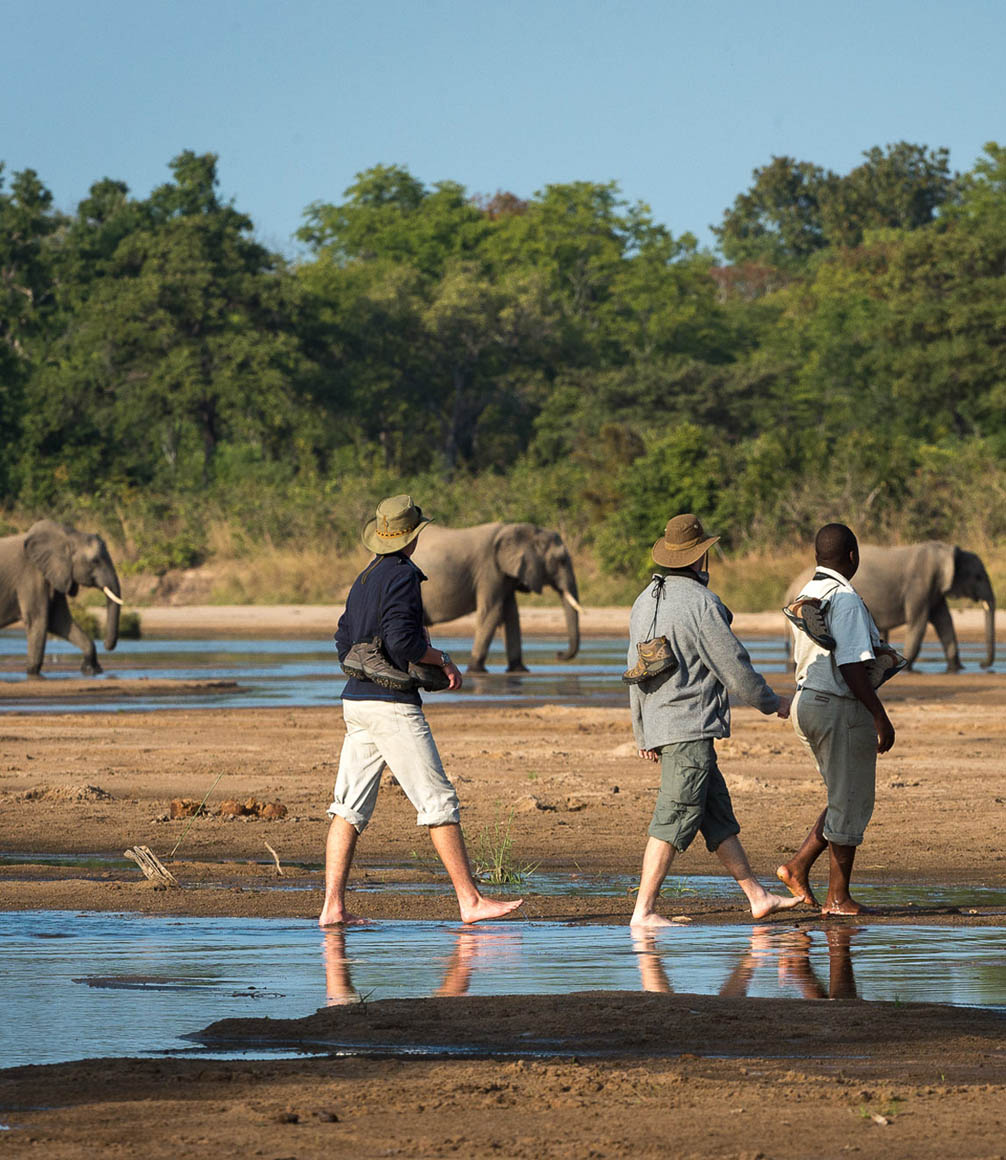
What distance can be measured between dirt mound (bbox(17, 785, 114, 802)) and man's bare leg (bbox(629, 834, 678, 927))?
5508mm

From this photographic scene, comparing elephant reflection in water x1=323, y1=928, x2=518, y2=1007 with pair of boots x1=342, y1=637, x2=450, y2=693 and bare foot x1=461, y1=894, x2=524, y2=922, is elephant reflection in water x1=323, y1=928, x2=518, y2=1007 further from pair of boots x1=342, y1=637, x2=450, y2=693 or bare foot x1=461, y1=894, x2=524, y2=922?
pair of boots x1=342, y1=637, x2=450, y2=693

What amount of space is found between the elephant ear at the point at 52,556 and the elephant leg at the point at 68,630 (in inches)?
12.5

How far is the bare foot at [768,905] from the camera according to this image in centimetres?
893

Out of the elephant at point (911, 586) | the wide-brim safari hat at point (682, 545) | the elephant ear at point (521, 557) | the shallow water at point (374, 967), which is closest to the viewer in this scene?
the shallow water at point (374, 967)

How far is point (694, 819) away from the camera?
876 centimetres

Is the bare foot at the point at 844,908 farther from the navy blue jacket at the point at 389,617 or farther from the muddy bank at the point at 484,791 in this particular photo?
the navy blue jacket at the point at 389,617

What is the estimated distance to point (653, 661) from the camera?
8.66m

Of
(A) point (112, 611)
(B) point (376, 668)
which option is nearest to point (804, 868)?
(B) point (376, 668)

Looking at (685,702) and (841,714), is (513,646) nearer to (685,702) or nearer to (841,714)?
(841,714)

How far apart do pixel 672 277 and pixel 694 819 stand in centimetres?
7423

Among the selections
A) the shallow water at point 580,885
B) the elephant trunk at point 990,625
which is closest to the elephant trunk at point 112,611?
the elephant trunk at point 990,625

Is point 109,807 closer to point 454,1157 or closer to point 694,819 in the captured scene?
point 694,819

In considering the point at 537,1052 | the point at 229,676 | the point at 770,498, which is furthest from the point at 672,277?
the point at 537,1052

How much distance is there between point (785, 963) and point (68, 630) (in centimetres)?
2083
